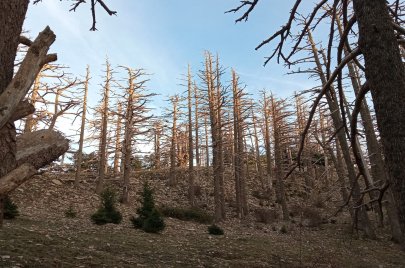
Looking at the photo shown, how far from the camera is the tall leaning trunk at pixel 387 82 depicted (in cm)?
234

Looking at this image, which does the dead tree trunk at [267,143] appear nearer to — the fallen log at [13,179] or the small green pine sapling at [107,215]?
the small green pine sapling at [107,215]

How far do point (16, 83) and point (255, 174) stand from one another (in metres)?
39.8

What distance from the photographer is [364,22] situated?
2615mm

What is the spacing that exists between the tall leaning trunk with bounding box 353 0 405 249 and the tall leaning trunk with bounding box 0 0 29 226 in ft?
9.43

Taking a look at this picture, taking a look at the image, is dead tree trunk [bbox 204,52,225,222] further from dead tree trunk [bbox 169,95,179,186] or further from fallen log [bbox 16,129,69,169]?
fallen log [bbox 16,129,69,169]

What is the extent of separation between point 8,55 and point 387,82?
3034 mm

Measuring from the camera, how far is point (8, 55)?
9.82 ft

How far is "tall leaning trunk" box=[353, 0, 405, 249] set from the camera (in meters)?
2.34

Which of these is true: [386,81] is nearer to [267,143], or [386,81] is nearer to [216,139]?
[216,139]

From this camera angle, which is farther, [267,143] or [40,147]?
[267,143]

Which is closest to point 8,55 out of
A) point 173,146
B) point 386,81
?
point 386,81

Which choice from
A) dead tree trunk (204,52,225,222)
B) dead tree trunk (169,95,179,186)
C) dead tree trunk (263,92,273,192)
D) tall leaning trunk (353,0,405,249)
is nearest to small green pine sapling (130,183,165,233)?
dead tree trunk (204,52,225,222)

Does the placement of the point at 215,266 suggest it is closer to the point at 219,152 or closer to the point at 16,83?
the point at 16,83

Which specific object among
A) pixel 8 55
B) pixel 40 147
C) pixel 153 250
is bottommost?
pixel 153 250
